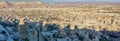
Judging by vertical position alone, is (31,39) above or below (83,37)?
above

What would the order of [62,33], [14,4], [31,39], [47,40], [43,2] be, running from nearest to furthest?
[31,39] < [47,40] < [62,33] < [14,4] < [43,2]

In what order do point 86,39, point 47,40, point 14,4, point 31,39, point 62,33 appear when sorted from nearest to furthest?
point 31,39 < point 47,40 < point 86,39 < point 62,33 < point 14,4

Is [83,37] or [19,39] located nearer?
[19,39]

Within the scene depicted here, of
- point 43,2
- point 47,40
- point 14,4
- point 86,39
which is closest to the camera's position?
point 47,40

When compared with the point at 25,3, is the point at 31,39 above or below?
above

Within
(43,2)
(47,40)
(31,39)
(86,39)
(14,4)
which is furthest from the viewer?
(43,2)

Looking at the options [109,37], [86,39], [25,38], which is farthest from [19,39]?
[109,37]

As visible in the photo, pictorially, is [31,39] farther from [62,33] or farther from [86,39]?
[62,33]

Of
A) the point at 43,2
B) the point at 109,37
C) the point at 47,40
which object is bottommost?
the point at 43,2

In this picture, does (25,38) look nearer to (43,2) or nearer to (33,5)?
(33,5)

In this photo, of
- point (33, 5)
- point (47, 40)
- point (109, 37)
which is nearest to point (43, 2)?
Result: point (33, 5)
